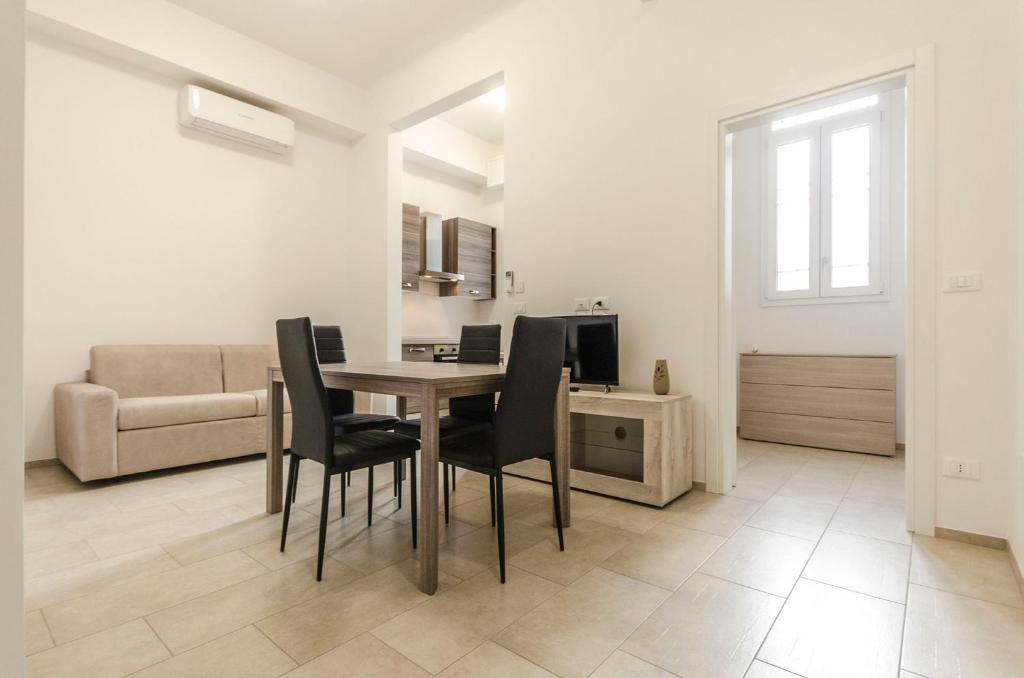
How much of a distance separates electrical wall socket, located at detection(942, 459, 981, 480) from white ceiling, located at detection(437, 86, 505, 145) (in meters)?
4.55

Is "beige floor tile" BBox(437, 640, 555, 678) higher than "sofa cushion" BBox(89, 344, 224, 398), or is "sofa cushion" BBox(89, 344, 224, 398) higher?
"sofa cushion" BBox(89, 344, 224, 398)

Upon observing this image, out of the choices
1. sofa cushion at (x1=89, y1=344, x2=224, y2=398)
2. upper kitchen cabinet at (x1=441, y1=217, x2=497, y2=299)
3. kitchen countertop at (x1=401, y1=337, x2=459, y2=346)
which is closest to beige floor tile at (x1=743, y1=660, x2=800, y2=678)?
sofa cushion at (x1=89, y1=344, x2=224, y2=398)

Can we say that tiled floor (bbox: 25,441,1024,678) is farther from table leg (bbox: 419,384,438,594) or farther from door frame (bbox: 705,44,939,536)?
door frame (bbox: 705,44,939,536)

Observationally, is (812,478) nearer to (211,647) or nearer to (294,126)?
(211,647)

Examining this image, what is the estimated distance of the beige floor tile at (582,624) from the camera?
1409 millimetres

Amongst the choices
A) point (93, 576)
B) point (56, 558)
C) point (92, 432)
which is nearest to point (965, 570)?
point (93, 576)

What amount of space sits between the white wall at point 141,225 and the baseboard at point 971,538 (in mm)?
4985

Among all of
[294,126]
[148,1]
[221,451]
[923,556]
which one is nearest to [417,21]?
[294,126]

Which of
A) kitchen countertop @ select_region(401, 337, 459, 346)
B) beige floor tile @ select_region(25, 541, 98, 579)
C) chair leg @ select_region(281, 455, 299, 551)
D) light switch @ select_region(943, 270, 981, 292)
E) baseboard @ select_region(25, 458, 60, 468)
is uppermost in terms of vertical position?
light switch @ select_region(943, 270, 981, 292)

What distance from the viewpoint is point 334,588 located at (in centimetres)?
180

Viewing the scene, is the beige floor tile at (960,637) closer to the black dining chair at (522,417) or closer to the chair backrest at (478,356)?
the black dining chair at (522,417)

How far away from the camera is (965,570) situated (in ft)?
6.38

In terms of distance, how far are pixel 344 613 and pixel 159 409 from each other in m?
2.44

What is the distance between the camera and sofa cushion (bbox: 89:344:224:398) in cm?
358
